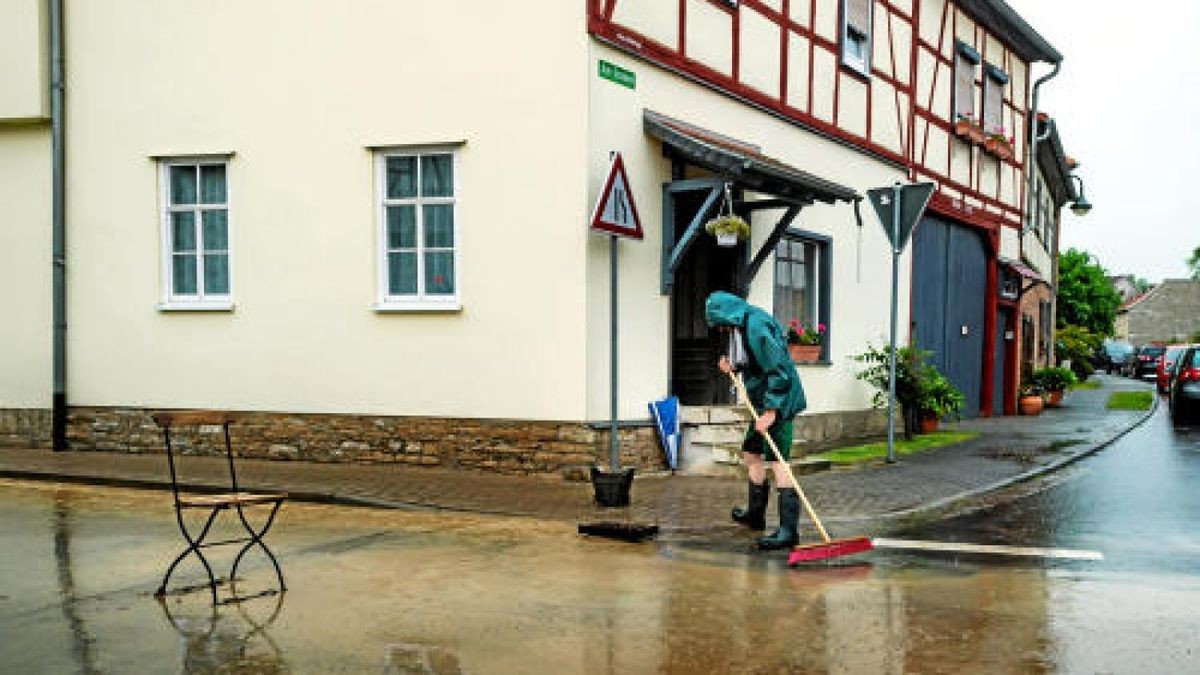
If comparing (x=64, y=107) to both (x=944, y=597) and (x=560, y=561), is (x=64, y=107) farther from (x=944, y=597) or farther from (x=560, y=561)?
(x=944, y=597)

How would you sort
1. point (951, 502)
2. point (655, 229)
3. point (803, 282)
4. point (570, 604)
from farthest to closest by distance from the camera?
point (803, 282), point (655, 229), point (951, 502), point (570, 604)

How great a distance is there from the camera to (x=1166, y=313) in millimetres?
96250

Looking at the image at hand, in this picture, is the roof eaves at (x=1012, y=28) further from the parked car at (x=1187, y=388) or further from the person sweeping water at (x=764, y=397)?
the person sweeping water at (x=764, y=397)

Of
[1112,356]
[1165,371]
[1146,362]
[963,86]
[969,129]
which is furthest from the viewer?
[1112,356]

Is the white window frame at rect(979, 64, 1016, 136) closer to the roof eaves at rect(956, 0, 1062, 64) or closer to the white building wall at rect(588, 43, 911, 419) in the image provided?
the roof eaves at rect(956, 0, 1062, 64)

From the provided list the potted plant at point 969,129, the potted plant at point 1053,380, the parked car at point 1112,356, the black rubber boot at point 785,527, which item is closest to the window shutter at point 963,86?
the potted plant at point 969,129

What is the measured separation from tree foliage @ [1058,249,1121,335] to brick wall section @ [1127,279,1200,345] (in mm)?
32961

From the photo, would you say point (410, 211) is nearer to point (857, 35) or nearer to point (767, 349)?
point (767, 349)

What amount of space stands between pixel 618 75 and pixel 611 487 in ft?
13.7

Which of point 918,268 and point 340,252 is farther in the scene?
point 918,268

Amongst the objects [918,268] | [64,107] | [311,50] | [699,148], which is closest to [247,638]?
[699,148]

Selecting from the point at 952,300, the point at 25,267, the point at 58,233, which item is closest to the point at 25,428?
the point at 25,267

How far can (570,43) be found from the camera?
30.9 feet

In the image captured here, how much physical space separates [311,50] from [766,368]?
6.43m
